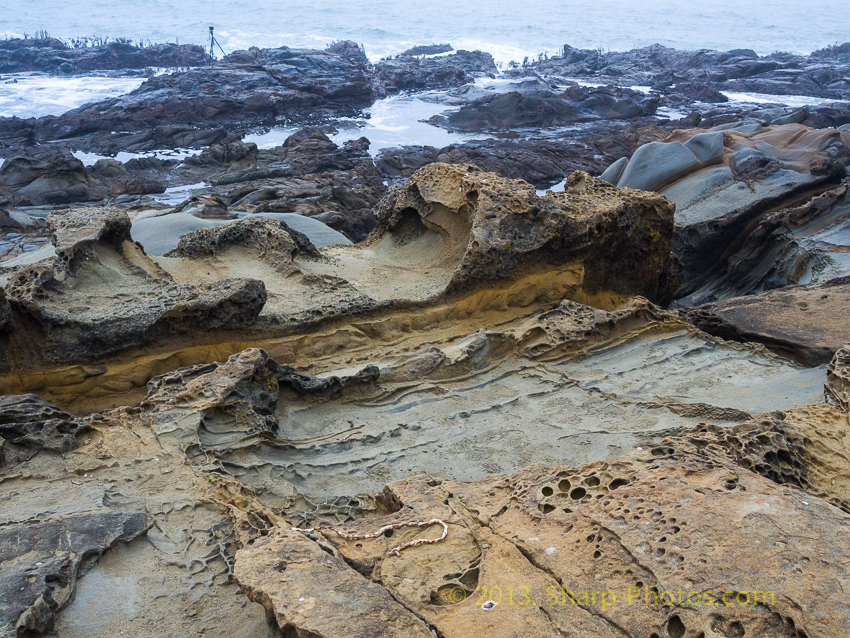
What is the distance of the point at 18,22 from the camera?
1609 inches

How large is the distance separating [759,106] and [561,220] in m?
20.9

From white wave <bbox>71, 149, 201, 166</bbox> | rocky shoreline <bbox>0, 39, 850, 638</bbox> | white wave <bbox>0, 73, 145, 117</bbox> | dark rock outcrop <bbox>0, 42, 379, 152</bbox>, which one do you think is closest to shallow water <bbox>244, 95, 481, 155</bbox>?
dark rock outcrop <bbox>0, 42, 379, 152</bbox>

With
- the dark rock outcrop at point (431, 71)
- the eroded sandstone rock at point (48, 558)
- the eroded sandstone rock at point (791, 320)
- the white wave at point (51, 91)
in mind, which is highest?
the eroded sandstone rock at point (48, 558)

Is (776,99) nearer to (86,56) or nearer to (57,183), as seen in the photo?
(57,183)

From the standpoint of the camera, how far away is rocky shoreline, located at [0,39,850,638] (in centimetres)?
232

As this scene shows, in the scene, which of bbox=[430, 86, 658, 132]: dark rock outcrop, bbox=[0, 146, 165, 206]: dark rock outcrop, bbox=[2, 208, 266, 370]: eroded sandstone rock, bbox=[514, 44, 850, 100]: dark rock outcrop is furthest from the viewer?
A: bbox=[514, 44, 850, 100]: dark rock outcrop

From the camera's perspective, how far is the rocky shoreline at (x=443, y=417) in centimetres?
232

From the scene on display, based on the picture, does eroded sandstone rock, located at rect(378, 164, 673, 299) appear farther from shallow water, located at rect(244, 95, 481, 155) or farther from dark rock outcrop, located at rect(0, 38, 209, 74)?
dark rock outcrop, located at rect(0, 38, 209, 74)

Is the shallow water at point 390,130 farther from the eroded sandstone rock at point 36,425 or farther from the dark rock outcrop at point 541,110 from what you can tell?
the eroded sandstone rock at point 36,425

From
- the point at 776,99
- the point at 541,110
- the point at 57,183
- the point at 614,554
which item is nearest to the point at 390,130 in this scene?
the point at 541,110

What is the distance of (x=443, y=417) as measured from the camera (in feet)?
14.1

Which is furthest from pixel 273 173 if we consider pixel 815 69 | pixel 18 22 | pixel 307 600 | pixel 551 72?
pixel 18 22

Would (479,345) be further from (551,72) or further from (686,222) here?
(551,72)

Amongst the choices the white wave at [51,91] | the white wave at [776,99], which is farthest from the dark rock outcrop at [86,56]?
the white wave at [776,99]
